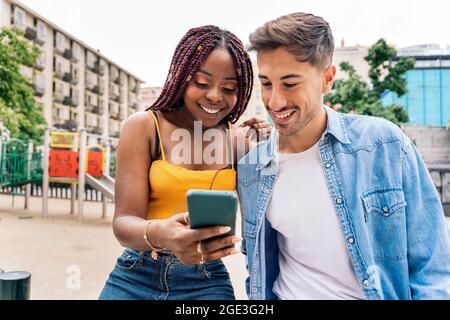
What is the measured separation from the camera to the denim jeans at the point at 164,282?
1.20m

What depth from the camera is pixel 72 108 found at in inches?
1001

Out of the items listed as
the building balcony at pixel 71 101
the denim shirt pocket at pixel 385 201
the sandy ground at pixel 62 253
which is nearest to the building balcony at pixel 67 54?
the building balcony at pixel 71 101

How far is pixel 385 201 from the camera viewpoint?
1.15 metres

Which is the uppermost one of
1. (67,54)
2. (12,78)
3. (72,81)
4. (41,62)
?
(67,54)

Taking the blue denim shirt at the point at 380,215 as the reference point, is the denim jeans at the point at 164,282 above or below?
below

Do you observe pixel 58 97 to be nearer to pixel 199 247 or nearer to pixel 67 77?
pixel 67 77

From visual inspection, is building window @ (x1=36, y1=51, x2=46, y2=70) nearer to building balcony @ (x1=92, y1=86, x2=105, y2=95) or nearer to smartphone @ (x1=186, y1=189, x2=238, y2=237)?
building balcony @ (x1=92, y1=86, x2=105, y2=95)

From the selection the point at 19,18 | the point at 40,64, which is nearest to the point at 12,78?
the point at 19,18

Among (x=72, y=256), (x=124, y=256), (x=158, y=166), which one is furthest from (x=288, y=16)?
(x=72, y=256)

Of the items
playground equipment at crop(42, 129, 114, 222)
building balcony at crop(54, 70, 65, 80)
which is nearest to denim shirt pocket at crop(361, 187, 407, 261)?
playground equipment at crop(42, 129, 114, 222)

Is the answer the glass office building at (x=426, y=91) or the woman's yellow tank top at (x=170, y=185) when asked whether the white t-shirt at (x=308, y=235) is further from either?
the glass office building at (x=426, y=91)

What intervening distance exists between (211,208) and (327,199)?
0.51 meters

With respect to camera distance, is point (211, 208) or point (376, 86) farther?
point (376, 86)

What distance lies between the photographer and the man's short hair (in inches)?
45.9
